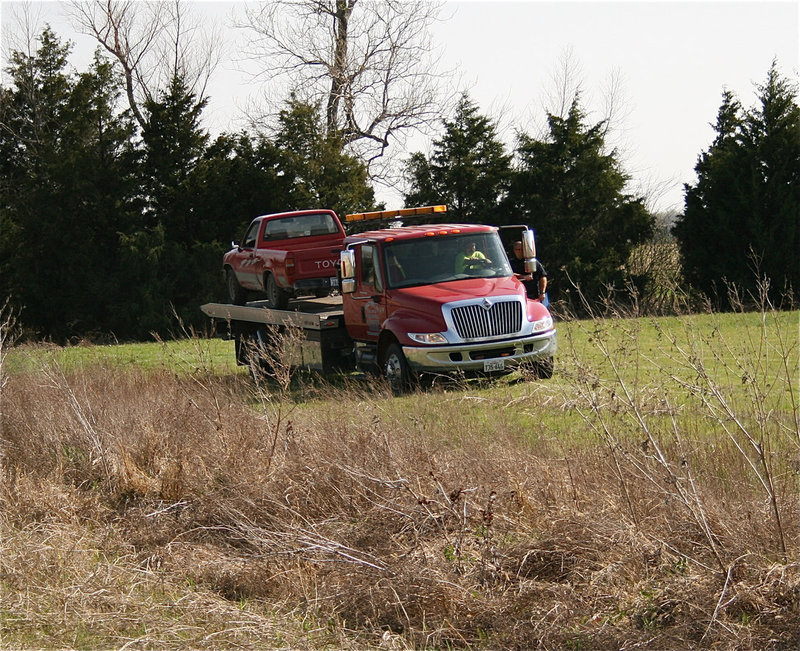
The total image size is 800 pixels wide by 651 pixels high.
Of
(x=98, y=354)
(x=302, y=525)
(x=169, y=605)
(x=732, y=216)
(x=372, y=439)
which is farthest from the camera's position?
(x=732, y=216)

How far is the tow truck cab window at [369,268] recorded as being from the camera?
14.6 m

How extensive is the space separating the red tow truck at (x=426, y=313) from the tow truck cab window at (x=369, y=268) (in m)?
0.01

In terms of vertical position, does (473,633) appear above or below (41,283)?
below

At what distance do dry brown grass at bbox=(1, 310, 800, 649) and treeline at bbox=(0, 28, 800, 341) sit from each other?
2010 cm

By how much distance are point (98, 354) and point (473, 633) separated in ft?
57.3

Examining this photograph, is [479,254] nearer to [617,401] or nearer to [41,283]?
Answer: [617,401]

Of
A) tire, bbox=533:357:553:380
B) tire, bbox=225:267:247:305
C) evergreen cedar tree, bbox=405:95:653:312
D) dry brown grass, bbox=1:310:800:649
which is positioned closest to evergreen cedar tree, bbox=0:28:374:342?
evergreen cedar tree, bbox=405:95:653:312

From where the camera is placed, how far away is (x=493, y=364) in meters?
13.5

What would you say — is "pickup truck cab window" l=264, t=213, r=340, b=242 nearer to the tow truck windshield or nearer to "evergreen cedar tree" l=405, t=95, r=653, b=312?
the tow truck windshield

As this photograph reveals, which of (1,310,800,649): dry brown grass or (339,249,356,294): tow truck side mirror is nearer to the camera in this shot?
(1,310,800,649): dry brown grass

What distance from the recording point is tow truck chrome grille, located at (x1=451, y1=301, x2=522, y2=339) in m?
13.6

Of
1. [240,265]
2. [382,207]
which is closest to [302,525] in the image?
[240,265]

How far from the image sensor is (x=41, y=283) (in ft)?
114

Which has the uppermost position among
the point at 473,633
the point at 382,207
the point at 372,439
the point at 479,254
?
the point at 382,207
